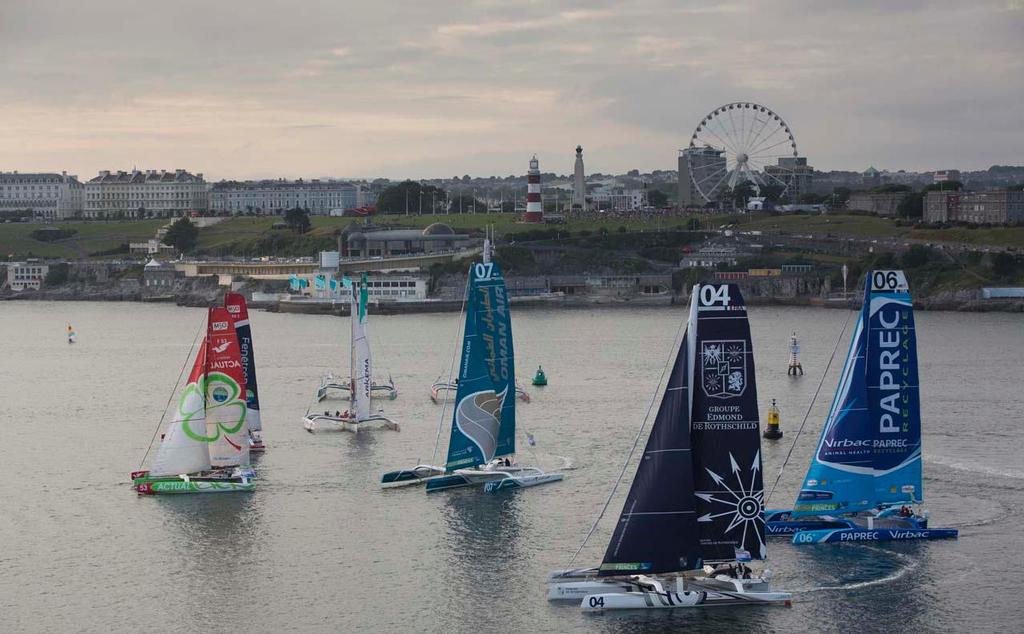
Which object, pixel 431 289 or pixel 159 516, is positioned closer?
pixel 159 516

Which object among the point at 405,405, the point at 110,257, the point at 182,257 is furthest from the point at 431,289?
the point at 405,405

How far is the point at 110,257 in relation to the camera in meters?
102

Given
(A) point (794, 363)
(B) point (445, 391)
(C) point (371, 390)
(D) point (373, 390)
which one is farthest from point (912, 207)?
(C) point (371, 390)

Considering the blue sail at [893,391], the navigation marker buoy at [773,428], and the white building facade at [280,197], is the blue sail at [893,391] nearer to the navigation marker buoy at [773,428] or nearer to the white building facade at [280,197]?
the navigation marker buoy at [773,428]

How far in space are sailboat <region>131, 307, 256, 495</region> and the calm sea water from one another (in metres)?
0.45

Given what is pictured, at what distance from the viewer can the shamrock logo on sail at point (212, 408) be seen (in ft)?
79.3

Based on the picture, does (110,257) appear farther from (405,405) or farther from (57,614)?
(57,614)

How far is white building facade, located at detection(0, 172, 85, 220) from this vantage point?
148625 mm

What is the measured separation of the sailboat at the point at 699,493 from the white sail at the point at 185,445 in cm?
888

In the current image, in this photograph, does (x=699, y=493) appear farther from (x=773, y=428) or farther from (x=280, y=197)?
(x=280, y=197)

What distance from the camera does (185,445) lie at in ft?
79.2

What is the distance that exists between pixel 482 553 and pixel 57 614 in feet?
18.5

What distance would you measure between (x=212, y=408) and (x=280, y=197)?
126 metres

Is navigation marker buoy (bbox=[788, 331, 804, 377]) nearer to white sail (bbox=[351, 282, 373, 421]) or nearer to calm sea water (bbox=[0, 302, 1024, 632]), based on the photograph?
calm sea water (bbox=[0, 302, 1024, 632])
